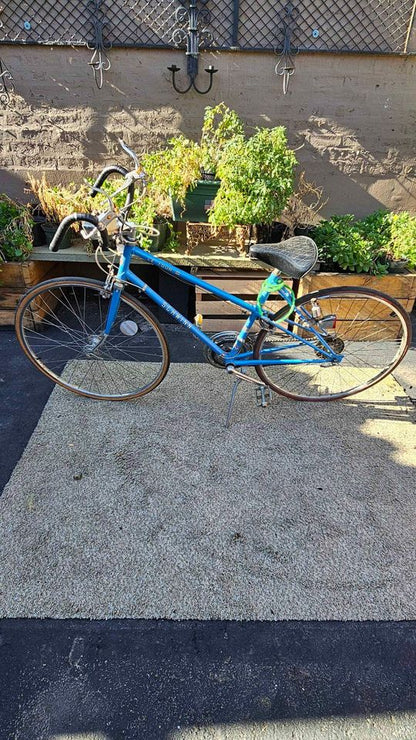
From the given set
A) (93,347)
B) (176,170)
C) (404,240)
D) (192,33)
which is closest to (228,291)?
(176,170)

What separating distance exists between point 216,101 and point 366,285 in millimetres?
2029

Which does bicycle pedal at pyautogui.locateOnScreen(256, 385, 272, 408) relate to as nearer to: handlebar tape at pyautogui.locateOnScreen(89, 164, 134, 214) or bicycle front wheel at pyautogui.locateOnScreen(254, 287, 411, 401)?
bicycle front wheel at pyautogui.locateOnScreen(254, 287, 411, 401)

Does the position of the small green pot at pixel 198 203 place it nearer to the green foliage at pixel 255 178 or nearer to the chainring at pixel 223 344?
the green foliage at pixel 255 178

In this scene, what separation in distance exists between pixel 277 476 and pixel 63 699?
1.25 metres

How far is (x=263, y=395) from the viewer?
2.58 meters

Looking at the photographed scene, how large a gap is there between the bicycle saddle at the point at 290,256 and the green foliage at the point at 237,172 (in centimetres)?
67

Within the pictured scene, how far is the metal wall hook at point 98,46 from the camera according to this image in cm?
329

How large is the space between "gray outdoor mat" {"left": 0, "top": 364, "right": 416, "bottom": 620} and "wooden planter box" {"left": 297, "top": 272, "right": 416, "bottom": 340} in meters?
0.68

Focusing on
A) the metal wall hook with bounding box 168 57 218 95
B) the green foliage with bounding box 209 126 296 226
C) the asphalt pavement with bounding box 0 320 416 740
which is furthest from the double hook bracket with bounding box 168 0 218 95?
the asphalt pavement with bounding box 0 320 416 740

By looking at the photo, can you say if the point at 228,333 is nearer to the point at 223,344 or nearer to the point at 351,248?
the point at 223,344

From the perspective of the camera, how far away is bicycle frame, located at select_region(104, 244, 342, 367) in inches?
87.7

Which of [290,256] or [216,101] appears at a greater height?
[216,101]

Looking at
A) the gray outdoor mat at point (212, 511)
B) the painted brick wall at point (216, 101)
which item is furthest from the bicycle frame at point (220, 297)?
the painted brick wall at point (216, 101)

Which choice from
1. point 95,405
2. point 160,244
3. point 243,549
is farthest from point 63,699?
point 160,244
